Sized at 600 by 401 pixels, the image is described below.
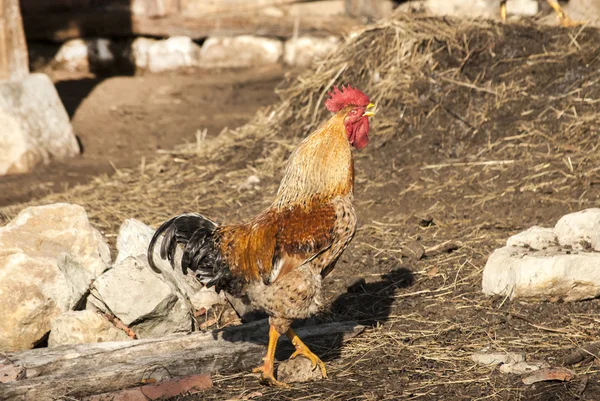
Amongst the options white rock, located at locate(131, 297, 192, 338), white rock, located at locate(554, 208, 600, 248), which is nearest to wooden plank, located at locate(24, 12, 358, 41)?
white rock, located at locate(554, 208, 600, 248)

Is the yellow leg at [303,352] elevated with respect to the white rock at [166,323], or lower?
elevated

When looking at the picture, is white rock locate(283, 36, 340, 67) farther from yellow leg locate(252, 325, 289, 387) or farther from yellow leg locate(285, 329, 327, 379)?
yellow leg locate(252, 325, 289, 387)

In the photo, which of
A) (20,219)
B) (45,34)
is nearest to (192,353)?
(20,219)

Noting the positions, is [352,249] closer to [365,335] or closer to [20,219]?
[365,335]

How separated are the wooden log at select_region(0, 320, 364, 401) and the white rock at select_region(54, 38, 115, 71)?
941cm

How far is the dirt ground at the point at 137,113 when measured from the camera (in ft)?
27.9

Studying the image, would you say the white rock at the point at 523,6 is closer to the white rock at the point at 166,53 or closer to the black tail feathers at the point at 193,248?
the white rock at the point at 166,53

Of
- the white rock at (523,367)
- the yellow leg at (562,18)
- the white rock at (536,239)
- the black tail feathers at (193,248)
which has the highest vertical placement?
the yellow leg at (562,18)

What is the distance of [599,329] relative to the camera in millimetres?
4492

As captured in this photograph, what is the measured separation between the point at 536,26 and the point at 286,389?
5869 mm

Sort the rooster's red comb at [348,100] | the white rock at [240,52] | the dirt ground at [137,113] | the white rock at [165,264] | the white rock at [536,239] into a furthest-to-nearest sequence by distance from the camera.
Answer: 1. the white rock at [240,52]
2. the dirt ground at [137,113]
3. the white rock at [165,264]
4. the white rock at [536,239]
5. the rooster's red comb at [348,100]

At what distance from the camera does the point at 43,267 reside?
4863 millimetres

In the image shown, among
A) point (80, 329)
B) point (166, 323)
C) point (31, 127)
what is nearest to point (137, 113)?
point (31, 127)

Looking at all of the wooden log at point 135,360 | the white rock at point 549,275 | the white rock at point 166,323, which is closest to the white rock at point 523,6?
the white rock at point 549,275
